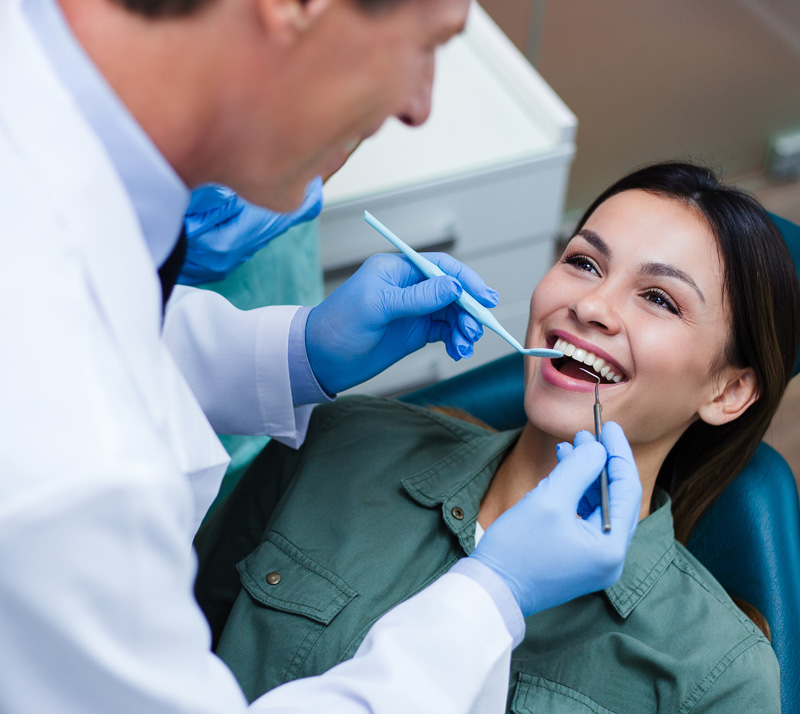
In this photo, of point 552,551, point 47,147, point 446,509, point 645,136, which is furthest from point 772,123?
point 47,147

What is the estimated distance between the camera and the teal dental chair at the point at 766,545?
1.21 meters

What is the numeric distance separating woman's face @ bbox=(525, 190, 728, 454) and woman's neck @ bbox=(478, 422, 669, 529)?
2.2 inches

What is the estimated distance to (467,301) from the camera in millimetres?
1167

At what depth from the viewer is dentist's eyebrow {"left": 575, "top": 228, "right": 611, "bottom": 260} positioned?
4.16ft

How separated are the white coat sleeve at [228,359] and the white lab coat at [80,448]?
0.47 meters

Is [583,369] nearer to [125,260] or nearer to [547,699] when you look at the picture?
[547,699]

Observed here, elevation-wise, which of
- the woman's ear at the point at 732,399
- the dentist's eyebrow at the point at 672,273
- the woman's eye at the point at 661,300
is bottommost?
the woman's ear at the point at 732,399

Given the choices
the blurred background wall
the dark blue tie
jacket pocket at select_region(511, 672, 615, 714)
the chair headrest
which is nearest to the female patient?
jacket pocket at select_region(511, 672, 615, 714)

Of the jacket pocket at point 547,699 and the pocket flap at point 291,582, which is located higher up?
the pocket flap at point 291,582

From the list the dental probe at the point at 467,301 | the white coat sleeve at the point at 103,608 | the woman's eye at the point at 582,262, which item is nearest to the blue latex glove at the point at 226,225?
the dental probe at the point at 467,301

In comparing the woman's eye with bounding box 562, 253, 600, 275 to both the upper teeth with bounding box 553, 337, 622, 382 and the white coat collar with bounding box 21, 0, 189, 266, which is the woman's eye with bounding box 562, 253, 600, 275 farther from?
the white coat collar with bounding box 21, 0, 189, 266

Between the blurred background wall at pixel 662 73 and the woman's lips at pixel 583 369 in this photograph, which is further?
the blurred background wall at pixel 662 73

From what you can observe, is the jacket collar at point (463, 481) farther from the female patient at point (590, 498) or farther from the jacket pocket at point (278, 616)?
the jacket pocket at point (278, 616)

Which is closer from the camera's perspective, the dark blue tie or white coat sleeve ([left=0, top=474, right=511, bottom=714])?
white coat sleeve ([left=0, top=474, right=511, bottom=714])
